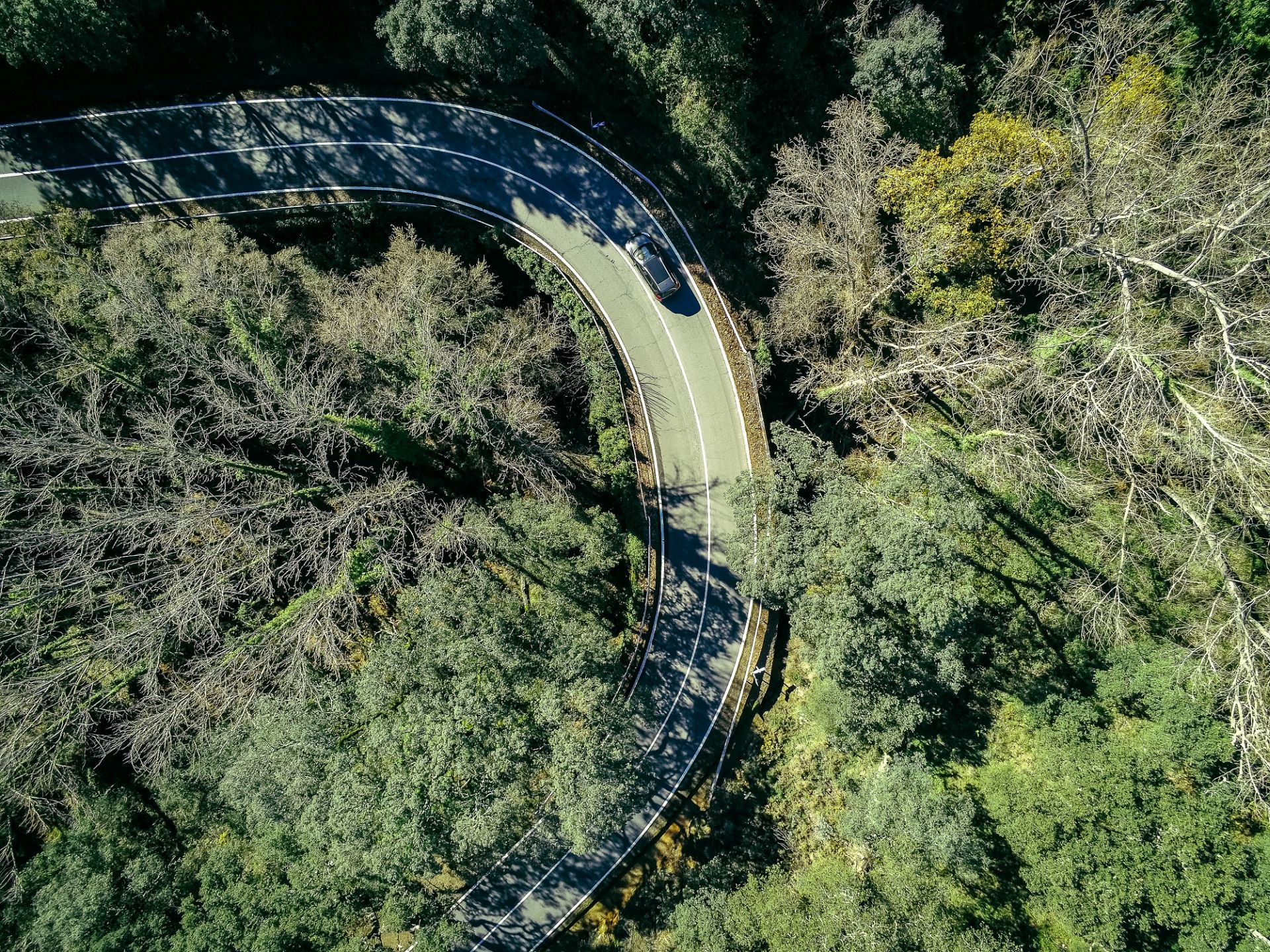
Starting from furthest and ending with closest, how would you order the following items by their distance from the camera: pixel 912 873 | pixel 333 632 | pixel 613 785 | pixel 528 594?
pixel 528 594, pixel 333 632, pixel 912 873, pixel 613 785

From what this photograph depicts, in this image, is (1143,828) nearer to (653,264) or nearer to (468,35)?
(653,264)

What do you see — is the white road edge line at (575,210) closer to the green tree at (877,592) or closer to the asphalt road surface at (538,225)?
the asphalt road surface at (538,225)

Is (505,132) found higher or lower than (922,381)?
higher

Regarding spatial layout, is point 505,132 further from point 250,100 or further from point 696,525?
point 696,525

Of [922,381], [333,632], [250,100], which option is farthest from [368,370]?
[922,381]

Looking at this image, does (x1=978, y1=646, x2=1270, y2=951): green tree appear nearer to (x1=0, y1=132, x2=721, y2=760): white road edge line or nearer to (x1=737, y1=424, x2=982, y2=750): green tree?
(x1=737, y1=424, x2=982, y2=750): green tree

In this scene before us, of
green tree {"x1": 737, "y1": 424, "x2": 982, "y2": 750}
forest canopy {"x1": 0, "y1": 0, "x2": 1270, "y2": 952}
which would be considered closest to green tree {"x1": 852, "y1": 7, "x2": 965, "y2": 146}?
forest canopy {"x1": 0, "y1": 0, "x2": 1270, "y2": 952}

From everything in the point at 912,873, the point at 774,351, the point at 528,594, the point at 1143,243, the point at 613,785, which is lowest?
the point at 912,873

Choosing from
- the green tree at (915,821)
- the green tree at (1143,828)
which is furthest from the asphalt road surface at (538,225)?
the green tree at (1143,828)
